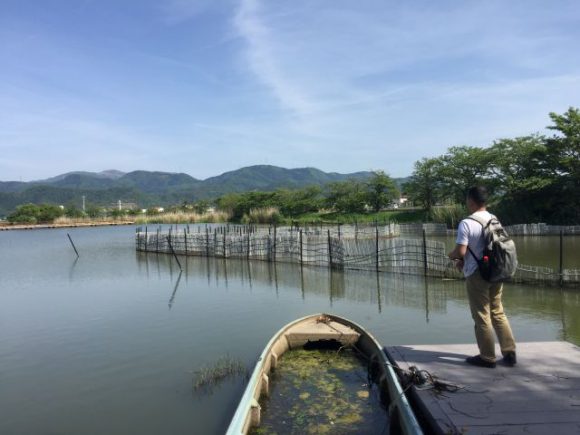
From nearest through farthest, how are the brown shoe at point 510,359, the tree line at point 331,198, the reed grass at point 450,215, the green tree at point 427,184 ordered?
the brown shoe at point 510,359 < the reed grass at point 450,215 < the green tree at point 427,184 < the tree line at point 331,198

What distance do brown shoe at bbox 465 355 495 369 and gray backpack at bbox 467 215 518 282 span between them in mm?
1035

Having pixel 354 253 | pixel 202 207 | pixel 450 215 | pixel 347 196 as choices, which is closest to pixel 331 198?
pixel 347 196

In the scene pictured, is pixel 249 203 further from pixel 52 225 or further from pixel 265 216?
pixel 52 225

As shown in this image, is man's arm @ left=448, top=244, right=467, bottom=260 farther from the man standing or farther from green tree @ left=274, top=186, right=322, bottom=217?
green tree @ left=274, top=186, right=322, bottom=217

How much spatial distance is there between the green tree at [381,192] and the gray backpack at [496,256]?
4691 centimetres

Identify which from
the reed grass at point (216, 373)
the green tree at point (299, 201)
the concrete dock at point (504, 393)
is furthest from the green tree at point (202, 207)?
the concrete dock at point (504, 393)

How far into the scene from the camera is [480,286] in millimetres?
4918

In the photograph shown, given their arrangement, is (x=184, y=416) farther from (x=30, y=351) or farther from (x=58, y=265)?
(x=58, y=265)

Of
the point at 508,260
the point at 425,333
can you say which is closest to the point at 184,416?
the point at 508,260

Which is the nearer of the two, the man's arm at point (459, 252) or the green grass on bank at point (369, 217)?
the man's arm at point (459, 252)

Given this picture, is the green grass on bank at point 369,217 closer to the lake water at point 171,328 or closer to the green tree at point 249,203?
the green tree at point 249,203

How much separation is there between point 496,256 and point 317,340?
384 cm

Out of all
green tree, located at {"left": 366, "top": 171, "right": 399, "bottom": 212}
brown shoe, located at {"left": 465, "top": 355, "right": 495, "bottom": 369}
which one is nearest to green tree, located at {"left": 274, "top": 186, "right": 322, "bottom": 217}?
green tree, located at {"left": 366, "top": 171, "right": 399, "bottom": 212}

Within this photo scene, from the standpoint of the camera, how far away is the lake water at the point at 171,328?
262 inches
